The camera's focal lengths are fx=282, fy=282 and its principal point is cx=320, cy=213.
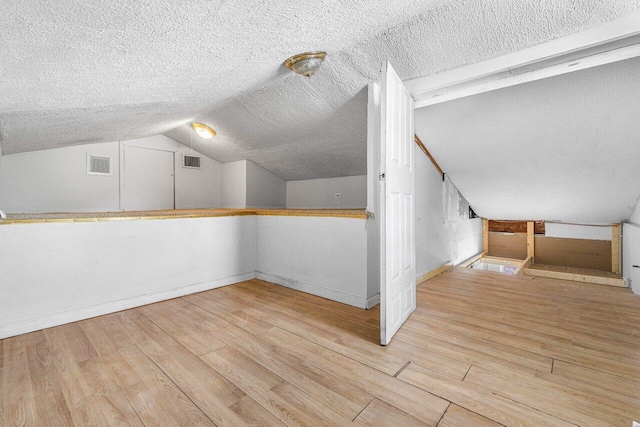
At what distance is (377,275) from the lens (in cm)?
241

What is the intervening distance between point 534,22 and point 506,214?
3.21 metres

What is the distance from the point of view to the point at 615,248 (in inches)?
143

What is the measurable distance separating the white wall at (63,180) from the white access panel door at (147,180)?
8 cm

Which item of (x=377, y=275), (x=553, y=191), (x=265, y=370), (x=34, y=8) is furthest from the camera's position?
(x=553, y=191)

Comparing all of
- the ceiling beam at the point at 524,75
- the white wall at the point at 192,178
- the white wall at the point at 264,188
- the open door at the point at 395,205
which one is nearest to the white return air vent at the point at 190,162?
the white wall at the point at 192,178

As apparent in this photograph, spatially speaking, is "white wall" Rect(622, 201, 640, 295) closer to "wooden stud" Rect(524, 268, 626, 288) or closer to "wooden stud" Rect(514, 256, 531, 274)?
"wooden stud" Rect(524, 268, 626, 288)

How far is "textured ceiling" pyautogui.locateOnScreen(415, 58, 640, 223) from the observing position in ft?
6.64

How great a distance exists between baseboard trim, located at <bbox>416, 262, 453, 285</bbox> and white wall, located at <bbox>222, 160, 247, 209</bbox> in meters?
2.71

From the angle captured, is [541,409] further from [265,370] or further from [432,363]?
[265,370]

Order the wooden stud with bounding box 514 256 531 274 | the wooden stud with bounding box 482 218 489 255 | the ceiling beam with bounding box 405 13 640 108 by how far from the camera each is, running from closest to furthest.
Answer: the ceiling beam with bounding box 405 13 640 108
the wooden stud with bounding box 514 256 531 274
the wooden stud with bounding box 482 218 489 255

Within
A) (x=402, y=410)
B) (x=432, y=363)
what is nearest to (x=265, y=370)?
(x=402, y=410)

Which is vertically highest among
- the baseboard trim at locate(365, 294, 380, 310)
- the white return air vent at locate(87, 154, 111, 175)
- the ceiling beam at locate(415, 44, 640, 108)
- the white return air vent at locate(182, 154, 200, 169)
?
the ceiling beam at locate(415, 44, 640, 108)

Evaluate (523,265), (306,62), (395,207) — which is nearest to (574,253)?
(523,265)

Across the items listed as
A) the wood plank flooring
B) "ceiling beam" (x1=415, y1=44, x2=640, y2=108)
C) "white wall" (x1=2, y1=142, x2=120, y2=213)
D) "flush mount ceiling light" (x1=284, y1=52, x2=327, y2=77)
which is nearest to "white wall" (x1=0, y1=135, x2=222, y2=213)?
"white wall" (x1=2, y1=142, x2=120, y2=213)
